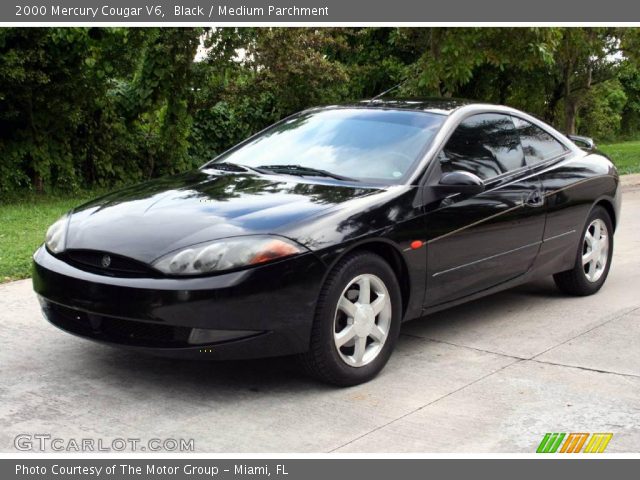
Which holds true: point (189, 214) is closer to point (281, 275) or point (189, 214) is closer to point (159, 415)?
point (281, 275)

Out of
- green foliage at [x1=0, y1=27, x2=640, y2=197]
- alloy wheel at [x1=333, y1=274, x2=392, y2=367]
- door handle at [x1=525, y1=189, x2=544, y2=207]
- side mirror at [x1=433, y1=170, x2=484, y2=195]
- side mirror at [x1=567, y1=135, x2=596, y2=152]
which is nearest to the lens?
alloy wheel at [x1=333, y1=274, x2=392, y2=367]

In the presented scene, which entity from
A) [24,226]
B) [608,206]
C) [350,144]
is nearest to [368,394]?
[350,144]

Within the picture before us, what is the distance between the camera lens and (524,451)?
394 centimetres

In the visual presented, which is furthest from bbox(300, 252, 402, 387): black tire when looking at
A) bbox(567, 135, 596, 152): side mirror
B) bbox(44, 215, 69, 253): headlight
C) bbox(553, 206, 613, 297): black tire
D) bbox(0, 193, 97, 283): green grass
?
bbox(0, 193, 97, 283): green grass

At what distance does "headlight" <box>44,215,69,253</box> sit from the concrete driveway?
27.3 inches

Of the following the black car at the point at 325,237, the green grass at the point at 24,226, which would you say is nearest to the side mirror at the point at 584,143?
the black car at the point at 325,237

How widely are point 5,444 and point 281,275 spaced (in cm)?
145

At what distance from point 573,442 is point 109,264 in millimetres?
2366

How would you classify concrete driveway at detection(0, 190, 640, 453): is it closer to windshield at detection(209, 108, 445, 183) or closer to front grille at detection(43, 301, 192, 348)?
front grille at detection(43, 301, 192, 348)

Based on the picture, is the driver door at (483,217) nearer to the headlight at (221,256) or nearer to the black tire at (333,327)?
the black tire at (333,327)

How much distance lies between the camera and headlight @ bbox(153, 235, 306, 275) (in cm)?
429

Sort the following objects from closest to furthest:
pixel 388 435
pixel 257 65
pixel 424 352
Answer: pixel 388 435 < pixel 424 352 < pixel 257 65

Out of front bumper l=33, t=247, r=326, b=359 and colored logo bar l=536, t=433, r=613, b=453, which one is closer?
colored logo bar l=536, t=433, r=613, b=453
